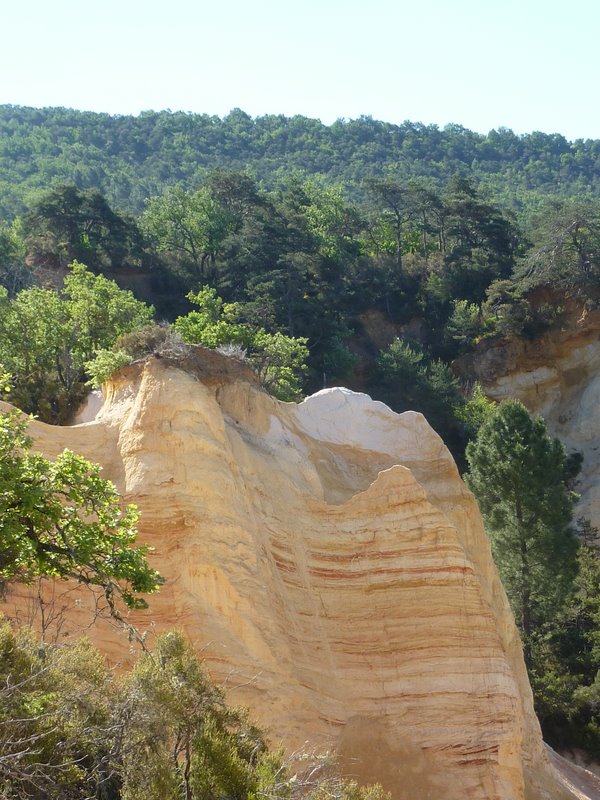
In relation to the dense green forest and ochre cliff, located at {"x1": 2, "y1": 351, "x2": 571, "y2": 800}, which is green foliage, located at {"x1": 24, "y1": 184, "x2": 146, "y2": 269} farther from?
ochre cliff, located at {"x1": 2, "y1": 351, "x2": 571, "y2": 800}

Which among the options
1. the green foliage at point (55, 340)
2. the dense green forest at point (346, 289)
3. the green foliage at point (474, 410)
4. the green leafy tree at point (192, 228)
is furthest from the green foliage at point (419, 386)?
the green foliage at point (55, 340)

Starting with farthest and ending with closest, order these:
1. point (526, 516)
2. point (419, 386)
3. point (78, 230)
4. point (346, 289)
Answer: point (346, 289) < point (78, 230) < point (419, 386) < point (526, 516)

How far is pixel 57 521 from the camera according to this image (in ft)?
38.7

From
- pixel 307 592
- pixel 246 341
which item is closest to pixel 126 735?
pixel 307 592

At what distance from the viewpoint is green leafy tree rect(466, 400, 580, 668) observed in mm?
35656

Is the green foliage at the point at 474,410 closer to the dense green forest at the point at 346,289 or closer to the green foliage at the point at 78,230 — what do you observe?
the dense green forest at the point at 346,289

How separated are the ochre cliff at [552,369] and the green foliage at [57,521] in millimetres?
46105

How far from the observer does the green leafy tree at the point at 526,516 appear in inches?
1404

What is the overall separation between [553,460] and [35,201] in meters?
37.3

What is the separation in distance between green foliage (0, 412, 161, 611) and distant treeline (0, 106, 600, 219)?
81.7m

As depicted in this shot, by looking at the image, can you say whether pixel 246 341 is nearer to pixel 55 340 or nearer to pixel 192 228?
pixel 55 340

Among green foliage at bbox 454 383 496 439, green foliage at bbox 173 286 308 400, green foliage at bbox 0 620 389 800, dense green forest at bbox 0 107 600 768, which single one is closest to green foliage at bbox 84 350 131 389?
green foliage at bbox 0 620 389 800

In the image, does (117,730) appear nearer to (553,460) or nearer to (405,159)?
(553,460)

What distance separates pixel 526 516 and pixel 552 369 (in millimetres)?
22474
